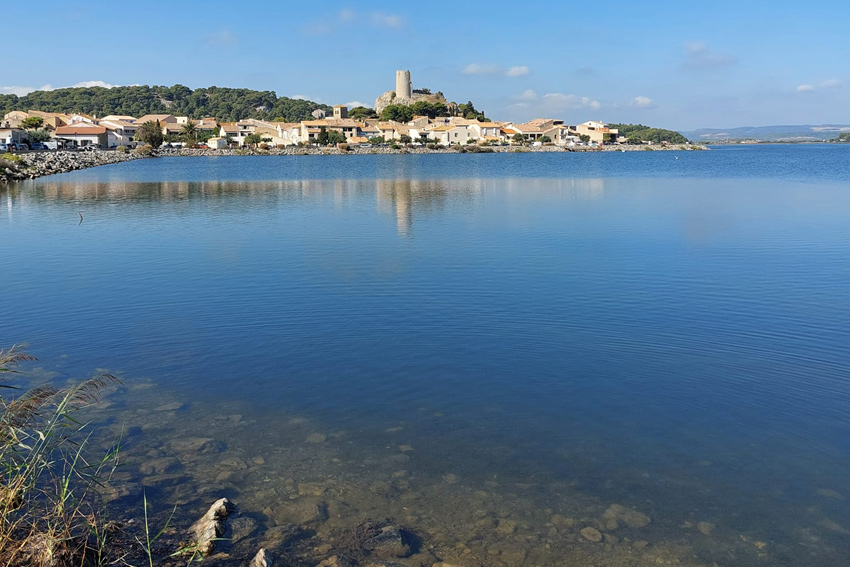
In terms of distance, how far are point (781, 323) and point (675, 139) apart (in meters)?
170

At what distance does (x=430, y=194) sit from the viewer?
97.8 feet

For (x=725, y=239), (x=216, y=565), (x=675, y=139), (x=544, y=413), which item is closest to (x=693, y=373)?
(x=544, y=413)

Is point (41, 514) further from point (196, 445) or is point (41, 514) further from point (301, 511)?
point (301, 511)

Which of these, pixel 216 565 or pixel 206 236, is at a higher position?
pixel 206 236

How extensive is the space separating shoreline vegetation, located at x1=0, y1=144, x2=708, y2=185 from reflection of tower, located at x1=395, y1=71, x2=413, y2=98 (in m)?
32.8

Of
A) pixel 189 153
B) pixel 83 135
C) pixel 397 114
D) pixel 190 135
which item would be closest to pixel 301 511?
pixel 83 135

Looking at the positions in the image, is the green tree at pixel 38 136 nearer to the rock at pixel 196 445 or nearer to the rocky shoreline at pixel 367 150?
the rocky shoreline at pixel 367 150

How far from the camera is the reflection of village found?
83.7 feet

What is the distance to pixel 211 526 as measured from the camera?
461cm

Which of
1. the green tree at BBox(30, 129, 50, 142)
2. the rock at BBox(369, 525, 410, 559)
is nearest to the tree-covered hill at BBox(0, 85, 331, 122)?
the green tree at BBox(30, 129, 50, 142)

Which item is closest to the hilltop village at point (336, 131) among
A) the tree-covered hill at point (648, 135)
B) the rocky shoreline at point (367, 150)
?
the rocky shoreline at point (367, 150)

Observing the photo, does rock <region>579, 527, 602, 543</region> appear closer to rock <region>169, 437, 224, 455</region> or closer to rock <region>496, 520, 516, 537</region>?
rock <region>496, 520, 516, 537</region>

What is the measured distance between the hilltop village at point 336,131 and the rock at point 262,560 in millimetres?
90055

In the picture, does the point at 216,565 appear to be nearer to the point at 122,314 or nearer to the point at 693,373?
the point at 693,373
